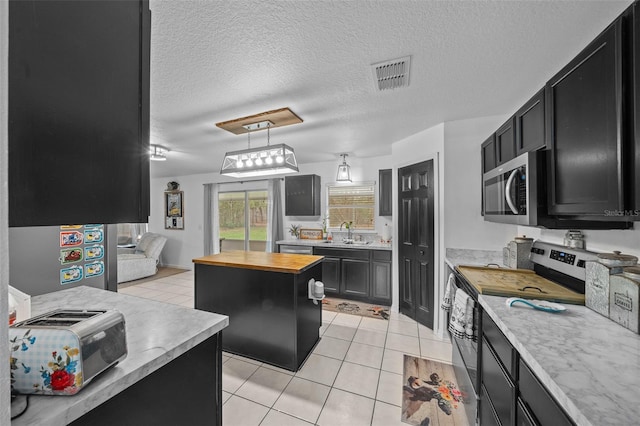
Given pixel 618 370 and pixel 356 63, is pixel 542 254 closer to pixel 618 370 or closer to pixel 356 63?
pixel 618 370

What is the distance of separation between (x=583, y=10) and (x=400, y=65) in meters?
0.94

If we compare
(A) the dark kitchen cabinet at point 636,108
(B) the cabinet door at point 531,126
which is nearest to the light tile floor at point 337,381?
(A) the dark kitchen cabinet at point 636,108

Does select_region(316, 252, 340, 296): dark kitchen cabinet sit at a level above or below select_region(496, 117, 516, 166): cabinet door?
below

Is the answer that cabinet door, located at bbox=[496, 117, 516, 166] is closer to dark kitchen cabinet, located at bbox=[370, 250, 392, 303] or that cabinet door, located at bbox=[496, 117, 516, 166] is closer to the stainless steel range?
the stainless steel range

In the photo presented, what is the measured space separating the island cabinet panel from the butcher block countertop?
3.69ft

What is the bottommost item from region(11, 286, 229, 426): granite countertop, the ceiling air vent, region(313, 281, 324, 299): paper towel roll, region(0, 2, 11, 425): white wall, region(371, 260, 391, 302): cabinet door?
region(371, 260, 391, 302): cabinet door

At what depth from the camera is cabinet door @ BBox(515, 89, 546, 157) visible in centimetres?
147

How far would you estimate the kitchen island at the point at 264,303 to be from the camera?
2195 mm

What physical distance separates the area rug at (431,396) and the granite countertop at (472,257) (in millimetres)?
1017

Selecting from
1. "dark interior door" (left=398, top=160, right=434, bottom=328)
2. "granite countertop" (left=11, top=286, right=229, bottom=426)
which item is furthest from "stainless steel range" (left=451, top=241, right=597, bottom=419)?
"granite countertop" (left=11, top=286, right=229, bottom=426)

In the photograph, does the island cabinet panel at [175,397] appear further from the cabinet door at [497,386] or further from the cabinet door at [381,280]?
the cabinet door at [381,280]

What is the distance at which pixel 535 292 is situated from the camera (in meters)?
1.43

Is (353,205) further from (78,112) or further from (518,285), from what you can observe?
(78,112)

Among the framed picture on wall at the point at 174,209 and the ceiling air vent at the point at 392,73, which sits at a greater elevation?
the ceiling air vent at the point at 392,73
